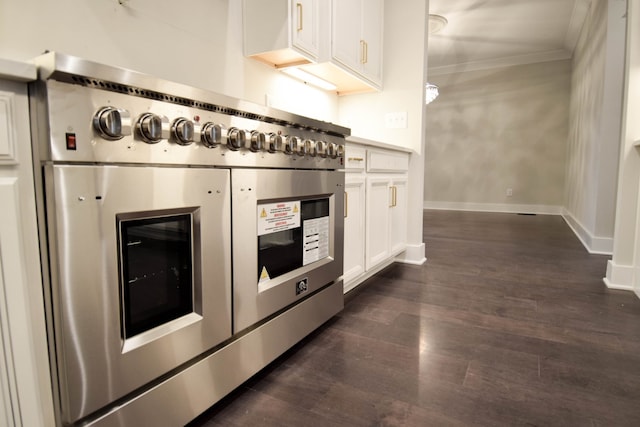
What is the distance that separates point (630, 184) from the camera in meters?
2.22

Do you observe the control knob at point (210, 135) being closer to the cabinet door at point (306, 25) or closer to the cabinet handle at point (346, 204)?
the cabinet handle at point (346, 204)

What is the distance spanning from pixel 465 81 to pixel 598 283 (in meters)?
4.95

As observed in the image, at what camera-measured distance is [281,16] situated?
1826 millimetres

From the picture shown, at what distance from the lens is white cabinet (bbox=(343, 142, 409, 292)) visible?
1.89 m

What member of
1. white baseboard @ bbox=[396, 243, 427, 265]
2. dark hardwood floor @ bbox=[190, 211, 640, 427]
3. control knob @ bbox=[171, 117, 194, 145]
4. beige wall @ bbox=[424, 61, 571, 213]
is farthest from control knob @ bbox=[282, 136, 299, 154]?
beige wall @ bbox=[424, 61, 571, 213]

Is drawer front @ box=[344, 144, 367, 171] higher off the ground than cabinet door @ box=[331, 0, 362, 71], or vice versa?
cabinet door @ box=[331, 0, 362, 71]

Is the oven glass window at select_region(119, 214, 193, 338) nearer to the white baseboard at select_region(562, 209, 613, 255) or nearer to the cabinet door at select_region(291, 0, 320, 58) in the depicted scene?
the cabinet door at select_region(291, 0, 320, 58)

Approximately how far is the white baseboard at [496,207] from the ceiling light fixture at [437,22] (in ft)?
10.6

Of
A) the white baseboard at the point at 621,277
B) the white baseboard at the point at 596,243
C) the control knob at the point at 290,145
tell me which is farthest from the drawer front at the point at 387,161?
the white baseboard at the point at 596,243

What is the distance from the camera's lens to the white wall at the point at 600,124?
3.15m

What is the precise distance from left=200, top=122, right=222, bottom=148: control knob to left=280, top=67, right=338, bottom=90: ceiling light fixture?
139 cm

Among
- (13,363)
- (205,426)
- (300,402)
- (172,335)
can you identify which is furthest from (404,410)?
(13,363)

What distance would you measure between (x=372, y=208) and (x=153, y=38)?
1.39 meters

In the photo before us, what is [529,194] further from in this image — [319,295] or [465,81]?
[319,295]
